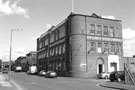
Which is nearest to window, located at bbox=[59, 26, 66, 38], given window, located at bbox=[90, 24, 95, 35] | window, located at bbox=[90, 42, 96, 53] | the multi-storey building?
the multi-storey building

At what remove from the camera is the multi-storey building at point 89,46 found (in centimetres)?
4572

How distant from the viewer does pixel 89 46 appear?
154 feet

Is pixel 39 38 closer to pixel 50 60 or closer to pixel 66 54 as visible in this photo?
pixel 50 60

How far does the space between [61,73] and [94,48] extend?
1155cm

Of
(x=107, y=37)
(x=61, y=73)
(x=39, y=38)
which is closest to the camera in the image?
(x=107, y=37)

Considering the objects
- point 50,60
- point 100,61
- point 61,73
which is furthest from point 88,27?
point 50,60

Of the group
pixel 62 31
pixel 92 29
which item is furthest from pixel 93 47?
pixel 62 31

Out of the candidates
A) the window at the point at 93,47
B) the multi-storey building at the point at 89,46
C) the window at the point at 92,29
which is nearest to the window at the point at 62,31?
the multi-storey building at the point at 89,46

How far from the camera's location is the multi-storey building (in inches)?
1800

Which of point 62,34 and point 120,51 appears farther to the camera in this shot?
point 62,34

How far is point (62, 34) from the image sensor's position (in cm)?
5425

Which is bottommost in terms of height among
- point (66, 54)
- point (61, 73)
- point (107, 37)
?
point (61, 73)

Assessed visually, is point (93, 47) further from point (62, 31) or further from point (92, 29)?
point (62, 31)

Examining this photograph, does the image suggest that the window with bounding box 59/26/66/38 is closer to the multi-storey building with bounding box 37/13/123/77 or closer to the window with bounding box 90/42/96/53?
the multi-storey building with bounding box 37/13/123/77
